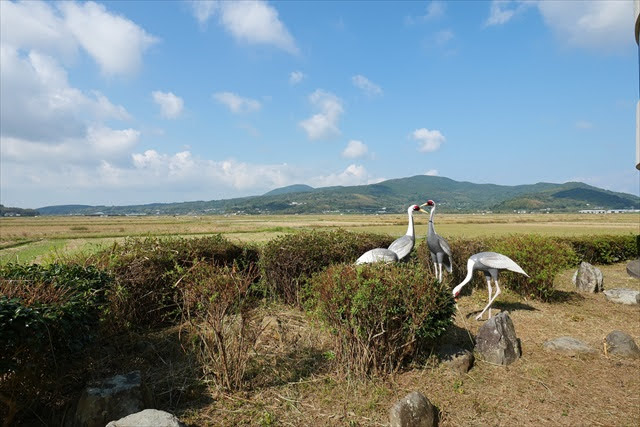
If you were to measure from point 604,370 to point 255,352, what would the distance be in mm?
5588

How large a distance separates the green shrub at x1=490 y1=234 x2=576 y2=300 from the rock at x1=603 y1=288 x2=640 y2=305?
4.95 feet

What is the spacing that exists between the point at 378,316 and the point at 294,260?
3788 millimetres

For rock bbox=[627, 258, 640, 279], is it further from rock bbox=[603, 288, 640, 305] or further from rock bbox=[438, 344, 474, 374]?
rock bbox=[438, 344, 474, 374]

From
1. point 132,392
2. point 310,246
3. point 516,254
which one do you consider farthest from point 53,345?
point 516,254

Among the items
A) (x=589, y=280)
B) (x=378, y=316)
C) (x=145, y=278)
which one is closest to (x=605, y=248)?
(x=589, y=280)

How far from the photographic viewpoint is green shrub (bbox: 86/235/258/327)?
638cm

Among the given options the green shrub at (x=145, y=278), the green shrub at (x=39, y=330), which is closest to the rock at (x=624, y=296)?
the green shrub at (x=145, y=278)

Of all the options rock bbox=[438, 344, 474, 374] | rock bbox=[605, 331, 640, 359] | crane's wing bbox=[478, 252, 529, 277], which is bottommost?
rock bbox=[605, 331, 640, 359]

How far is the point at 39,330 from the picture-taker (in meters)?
3.50

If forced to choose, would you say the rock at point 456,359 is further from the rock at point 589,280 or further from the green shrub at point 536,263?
the rock at point 589,280

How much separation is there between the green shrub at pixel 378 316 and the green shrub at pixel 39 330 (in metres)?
2.98

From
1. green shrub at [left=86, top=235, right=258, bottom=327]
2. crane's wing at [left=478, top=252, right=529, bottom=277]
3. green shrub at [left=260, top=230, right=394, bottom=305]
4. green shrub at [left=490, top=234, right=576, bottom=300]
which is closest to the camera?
green shrub at [left=86, top=235, right=258, bottom=327]

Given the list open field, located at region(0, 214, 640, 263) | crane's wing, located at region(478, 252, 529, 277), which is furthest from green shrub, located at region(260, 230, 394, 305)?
crane's wing, located at region(478, 252, 529, 277)

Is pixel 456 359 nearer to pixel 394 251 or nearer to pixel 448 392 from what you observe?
pixel 448 392
